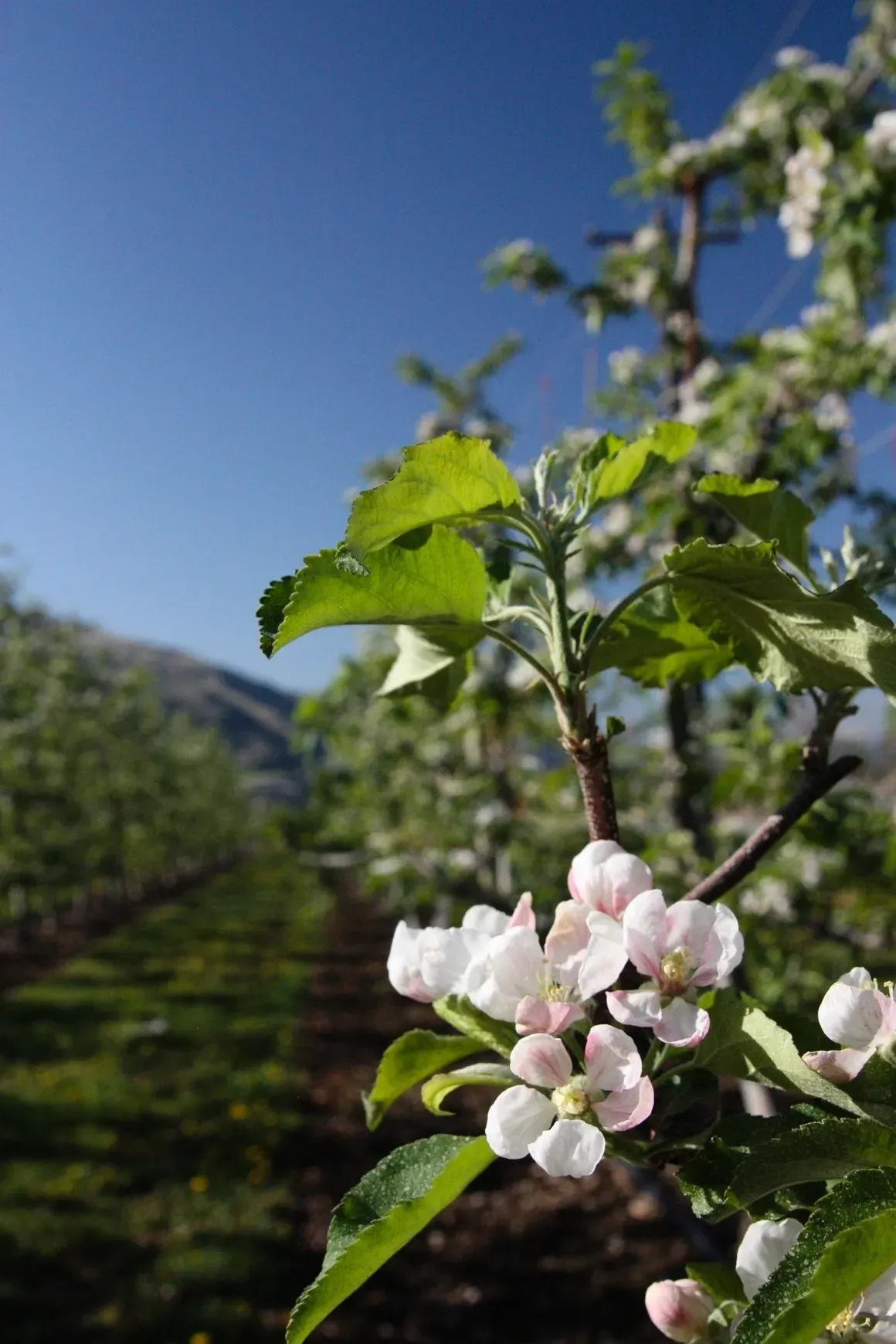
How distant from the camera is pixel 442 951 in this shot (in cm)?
79

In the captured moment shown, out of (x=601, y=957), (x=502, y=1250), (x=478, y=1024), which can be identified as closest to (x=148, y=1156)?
(x=502, y=1250)

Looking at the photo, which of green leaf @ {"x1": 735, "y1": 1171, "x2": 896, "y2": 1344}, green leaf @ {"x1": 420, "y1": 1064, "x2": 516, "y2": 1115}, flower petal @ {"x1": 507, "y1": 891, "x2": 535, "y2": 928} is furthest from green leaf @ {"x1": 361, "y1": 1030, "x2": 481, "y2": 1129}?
green leaf @ {"x1": 735, "y1": 1171, "x2": 896, "y2": 1344}

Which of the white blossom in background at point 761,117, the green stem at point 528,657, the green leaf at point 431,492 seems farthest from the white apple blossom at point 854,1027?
the white blossom in background at point 761,117

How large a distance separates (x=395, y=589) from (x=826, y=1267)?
525mm

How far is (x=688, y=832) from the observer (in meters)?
3.62

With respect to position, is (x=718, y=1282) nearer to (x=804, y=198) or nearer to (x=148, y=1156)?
(x=804, y=198)

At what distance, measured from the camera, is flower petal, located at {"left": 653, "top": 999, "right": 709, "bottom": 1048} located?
2.16ft

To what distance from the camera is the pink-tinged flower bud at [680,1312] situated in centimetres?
72

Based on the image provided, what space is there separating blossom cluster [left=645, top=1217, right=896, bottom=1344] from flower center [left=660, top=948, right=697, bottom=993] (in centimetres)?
16

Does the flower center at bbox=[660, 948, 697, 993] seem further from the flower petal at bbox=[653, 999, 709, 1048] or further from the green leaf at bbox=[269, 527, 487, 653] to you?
the green leaf at bbox=[269, 527, 487, 653]

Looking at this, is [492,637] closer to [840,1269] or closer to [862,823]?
[840,1269]

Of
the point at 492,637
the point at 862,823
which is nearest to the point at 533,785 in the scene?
the point at 862,823

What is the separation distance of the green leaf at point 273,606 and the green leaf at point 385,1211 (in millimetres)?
394

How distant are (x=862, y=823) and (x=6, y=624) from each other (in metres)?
16.7
